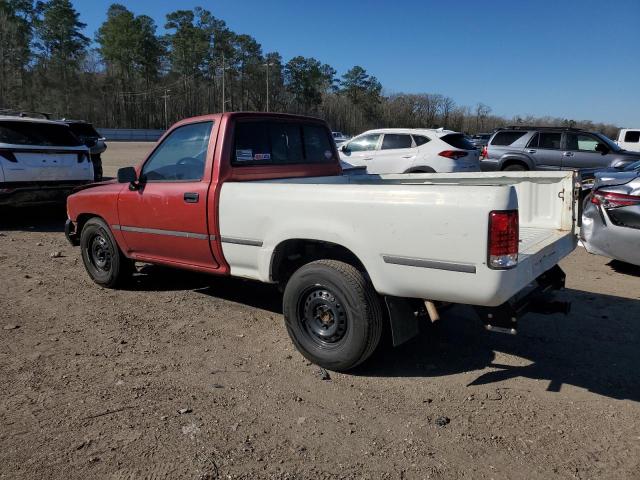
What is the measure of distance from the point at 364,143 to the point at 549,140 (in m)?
5.43

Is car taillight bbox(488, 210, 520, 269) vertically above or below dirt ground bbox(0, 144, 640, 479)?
above

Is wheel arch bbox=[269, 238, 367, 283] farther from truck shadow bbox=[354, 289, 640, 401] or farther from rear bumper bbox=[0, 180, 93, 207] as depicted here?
rear bumper bbox=[0, 180, 93, 207]

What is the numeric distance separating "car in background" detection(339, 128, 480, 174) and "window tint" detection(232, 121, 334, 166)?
7.00 m

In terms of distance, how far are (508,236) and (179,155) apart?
3.18 meters

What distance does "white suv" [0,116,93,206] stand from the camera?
855 cm

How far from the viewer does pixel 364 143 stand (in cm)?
1319

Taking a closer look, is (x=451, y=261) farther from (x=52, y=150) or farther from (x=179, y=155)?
(x=52, y=150)

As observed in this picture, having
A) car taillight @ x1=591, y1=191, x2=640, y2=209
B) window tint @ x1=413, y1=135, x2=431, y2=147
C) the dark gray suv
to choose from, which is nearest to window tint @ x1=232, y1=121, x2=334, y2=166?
car taillight @ x1=591, y1=191, x2=640, y2=209

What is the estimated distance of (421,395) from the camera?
11.4 feet

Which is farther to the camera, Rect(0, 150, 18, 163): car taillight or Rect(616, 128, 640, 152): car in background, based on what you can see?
Rect(616, 128, 640, 152): car in background

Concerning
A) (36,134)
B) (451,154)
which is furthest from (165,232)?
(451,154)

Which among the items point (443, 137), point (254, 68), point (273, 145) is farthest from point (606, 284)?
point (254, 68)

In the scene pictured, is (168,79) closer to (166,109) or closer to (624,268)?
(166,109)

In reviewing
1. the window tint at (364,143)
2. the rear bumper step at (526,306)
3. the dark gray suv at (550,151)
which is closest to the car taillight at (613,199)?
the rear bumper step at (526,306)
